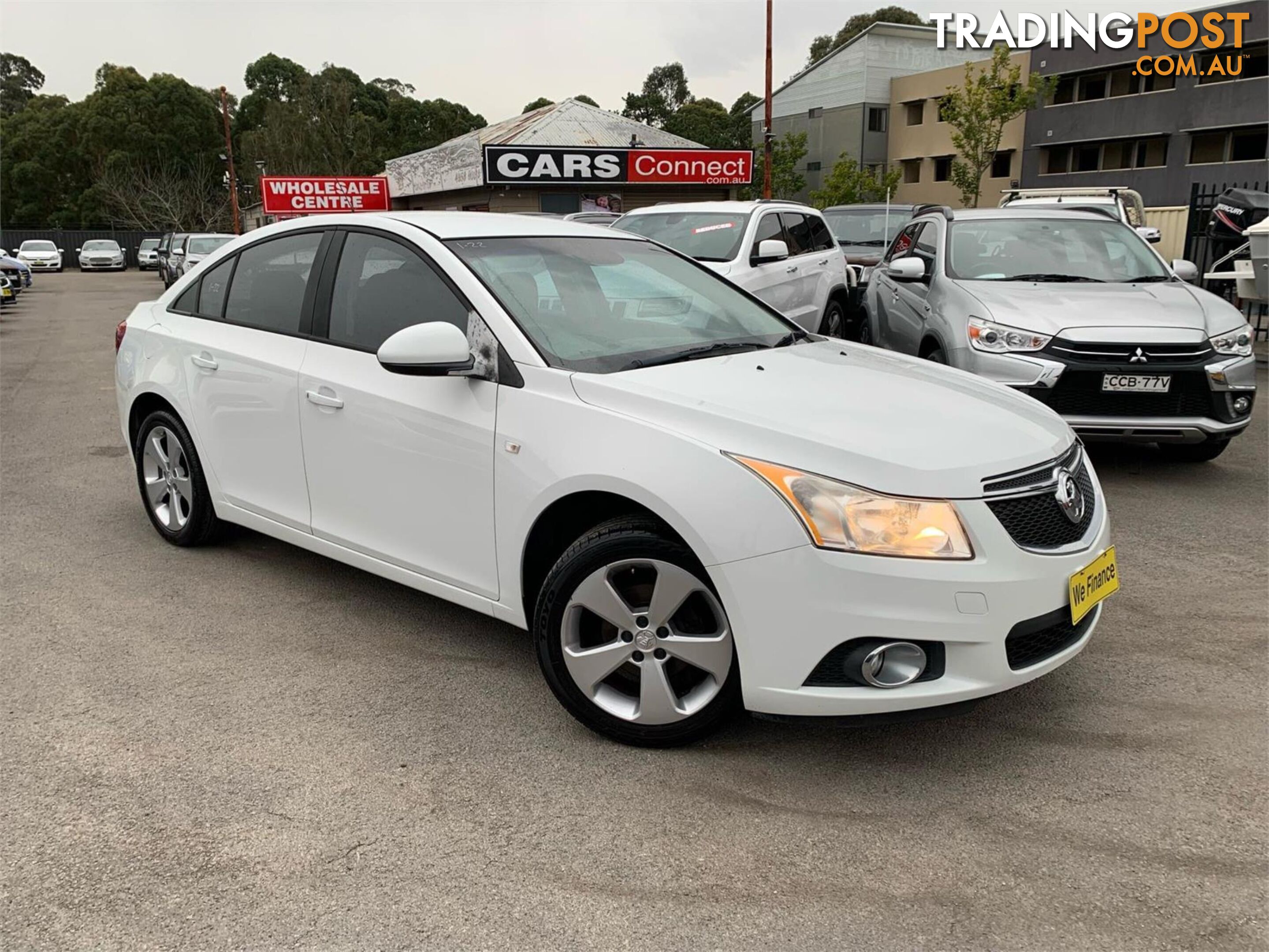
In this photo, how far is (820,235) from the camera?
10.8m

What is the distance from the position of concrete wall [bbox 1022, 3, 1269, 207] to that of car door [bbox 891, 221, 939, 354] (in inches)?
1290

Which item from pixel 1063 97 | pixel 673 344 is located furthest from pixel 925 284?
pixel 1063 97

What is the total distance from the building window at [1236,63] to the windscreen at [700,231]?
37394 mm

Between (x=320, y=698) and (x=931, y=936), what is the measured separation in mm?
2121

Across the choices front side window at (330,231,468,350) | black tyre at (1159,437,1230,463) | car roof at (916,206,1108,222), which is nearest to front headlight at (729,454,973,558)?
front side window at (330,231,468,350)

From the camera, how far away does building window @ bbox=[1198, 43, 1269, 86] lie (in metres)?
37.8

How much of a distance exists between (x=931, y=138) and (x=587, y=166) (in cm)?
2607

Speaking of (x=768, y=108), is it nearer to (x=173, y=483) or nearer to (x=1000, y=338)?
(x=1000, y=338)

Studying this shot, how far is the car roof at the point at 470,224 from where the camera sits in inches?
153

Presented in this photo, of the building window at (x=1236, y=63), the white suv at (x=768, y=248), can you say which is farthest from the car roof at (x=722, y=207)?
the building window at (x=1236, y=63)

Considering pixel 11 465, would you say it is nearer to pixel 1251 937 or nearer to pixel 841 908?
pixel 841 908

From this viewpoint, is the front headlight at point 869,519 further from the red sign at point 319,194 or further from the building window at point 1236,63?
the building window at point 1236,63

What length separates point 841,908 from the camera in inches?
94.7

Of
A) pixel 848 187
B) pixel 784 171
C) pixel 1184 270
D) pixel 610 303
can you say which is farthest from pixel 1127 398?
pixel 784 171
